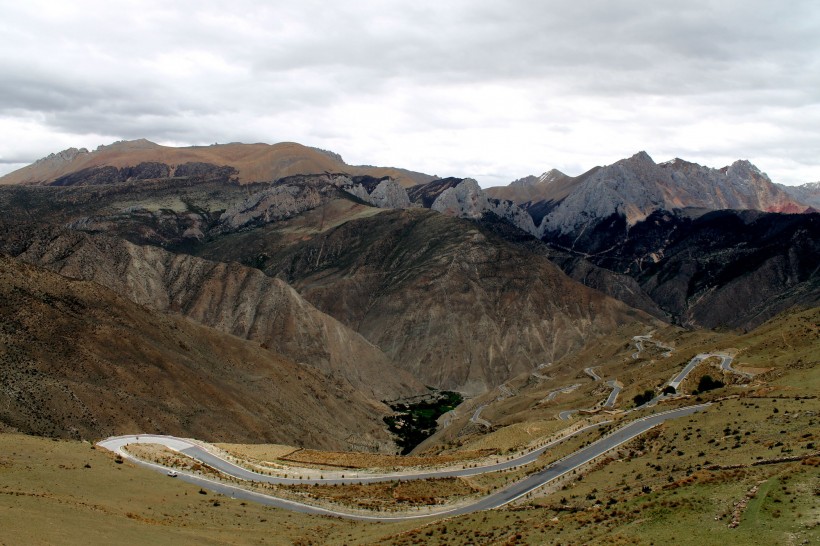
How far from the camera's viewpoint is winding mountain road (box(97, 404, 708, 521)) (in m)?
48.9

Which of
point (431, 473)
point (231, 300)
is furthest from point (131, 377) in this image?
point (231, 300)

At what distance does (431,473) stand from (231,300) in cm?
13811

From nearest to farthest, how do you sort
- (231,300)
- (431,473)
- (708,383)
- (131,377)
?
(431,473)
(708,383)
(131,377)
(231,300)

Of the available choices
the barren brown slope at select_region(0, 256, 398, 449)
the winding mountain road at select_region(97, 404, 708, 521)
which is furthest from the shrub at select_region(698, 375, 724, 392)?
the barren brown slope at select_region(0, 256, 398, 449)

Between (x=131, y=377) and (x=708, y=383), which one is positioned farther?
(x=131, y=377)

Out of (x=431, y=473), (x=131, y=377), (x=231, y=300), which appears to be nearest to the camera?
(x=431, y=473)

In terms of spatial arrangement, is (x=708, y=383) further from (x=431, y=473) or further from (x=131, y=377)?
(x=131, y=377)

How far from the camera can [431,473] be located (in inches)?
2302

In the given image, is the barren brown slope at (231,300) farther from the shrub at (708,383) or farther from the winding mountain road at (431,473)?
the winding mountain road at (431,473)

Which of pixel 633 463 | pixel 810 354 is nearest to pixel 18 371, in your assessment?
pixel 633 463

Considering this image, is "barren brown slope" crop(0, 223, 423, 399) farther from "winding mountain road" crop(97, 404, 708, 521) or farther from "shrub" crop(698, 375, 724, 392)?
"winding mountain road" crop(97, 404, 708, 521)

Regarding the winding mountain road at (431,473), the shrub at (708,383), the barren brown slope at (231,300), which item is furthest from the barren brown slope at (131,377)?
the shrub at (708,383)

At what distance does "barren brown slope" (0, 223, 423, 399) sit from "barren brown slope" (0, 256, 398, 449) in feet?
145

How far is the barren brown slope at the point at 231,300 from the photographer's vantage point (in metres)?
176
